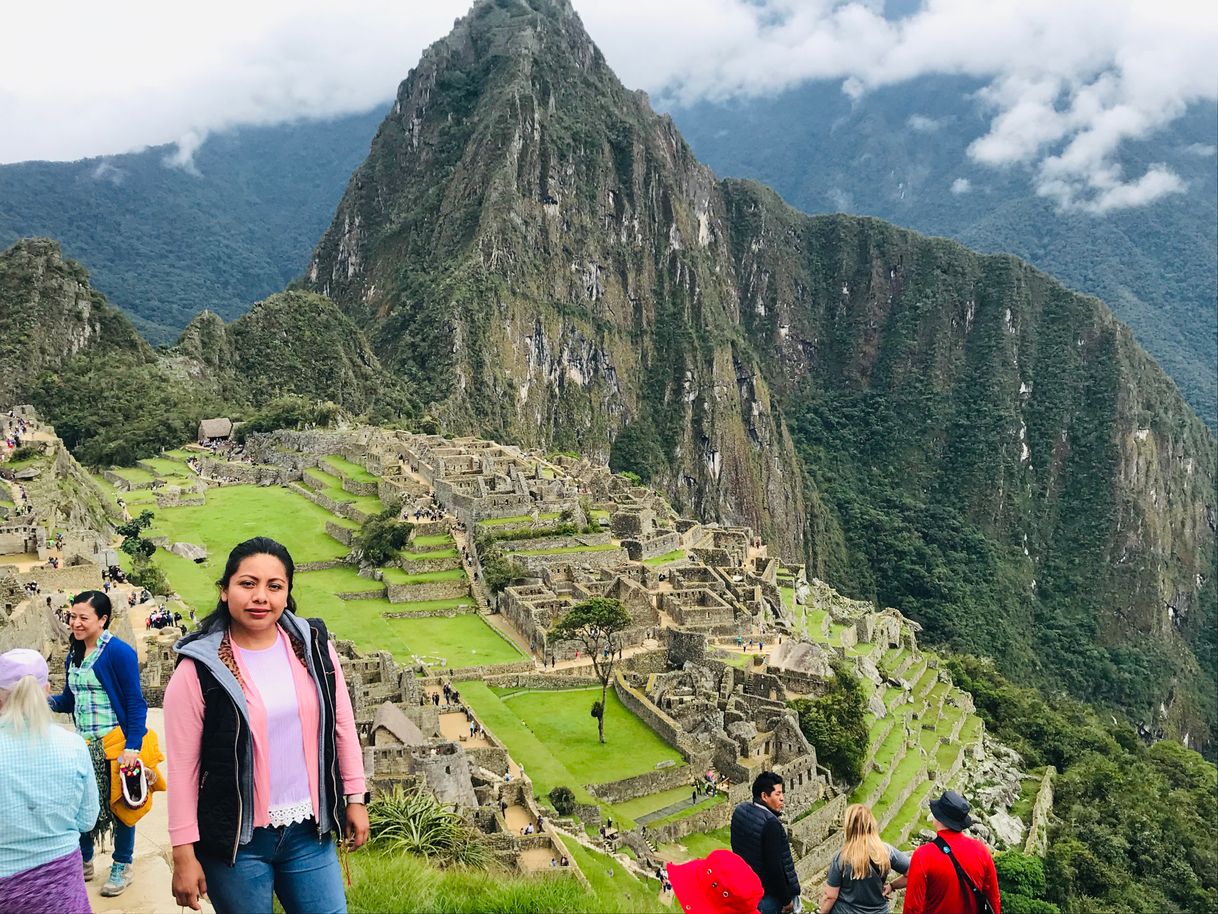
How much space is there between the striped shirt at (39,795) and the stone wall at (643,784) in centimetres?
1917

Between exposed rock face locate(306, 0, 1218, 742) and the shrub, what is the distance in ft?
307

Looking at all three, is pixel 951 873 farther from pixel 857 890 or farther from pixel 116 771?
pixel 116 771

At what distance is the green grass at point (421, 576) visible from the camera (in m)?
38.8

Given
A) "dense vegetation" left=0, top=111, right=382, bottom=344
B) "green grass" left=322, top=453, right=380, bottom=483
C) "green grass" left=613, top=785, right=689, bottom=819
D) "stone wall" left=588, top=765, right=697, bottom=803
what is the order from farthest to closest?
"dense vegetation" left=0, top=111, right=382, bottom=344, "green grass" left=322, top=453, right=380, bottom=483, "stone wall" left=588, top=765, right=697, bottom=803, "green grass" left=613, top=785, right=689, bottom=819

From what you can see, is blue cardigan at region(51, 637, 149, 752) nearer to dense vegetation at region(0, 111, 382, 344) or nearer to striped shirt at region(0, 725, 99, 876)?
striped shirt at region(0, 725, 99, 876)

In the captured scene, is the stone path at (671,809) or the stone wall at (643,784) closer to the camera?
the stone path at (671,809)

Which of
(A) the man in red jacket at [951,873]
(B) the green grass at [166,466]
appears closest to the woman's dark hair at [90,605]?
(A) the man in red jacket at [951,873]

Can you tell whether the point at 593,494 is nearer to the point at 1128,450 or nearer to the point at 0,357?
the point at 0,357

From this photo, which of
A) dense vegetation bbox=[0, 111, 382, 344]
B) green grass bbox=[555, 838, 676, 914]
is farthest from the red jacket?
dense vegetation bbox=[0, 111, 382, 344]

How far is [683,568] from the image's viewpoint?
4206 centimetres

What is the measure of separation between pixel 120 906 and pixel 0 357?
78973 millimetres

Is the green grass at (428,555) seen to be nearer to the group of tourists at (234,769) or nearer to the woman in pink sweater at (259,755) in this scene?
the group of tourists at (234,769)

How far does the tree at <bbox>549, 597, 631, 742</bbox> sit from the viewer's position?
30406mm

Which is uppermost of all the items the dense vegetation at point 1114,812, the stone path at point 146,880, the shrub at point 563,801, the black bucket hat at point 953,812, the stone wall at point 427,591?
the black bucket hat at point 953,812
